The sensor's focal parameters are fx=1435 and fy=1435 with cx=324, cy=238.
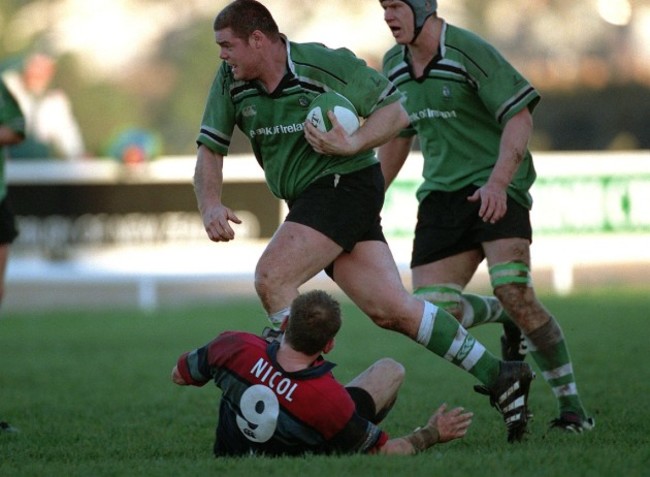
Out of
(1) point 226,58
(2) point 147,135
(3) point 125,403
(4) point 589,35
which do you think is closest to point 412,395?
(3) point 125,403

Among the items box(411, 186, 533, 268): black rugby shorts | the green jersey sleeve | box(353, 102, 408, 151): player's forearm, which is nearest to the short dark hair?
the green jersey sleeve

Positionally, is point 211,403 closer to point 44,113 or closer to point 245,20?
point 245,20

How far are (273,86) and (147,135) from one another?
604 inches

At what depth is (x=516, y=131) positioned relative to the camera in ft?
25.0

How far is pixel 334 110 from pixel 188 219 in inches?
512

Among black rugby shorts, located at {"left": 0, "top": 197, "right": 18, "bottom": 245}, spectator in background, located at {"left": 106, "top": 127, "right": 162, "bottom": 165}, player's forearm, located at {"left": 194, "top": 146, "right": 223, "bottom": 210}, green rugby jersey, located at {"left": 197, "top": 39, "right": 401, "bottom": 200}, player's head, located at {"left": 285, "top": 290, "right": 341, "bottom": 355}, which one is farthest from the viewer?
spectator in background, located at {"left": 106, "top": 127, "right": 162, "bottom": 165}

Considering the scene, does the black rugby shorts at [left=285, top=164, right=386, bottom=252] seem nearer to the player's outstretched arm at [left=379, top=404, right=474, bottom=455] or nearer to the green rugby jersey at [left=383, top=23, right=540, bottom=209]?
the green rugby jersey at [left=383, top=23, right=540, bottom=209]

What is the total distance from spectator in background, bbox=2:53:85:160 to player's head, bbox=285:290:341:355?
16.0 metres

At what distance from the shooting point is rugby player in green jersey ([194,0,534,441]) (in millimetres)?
6918

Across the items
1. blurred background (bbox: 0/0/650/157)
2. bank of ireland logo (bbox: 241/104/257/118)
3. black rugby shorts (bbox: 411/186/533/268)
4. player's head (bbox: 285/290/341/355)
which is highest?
blurred background (bbox: 0/0/650/157)

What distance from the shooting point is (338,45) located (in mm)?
24422

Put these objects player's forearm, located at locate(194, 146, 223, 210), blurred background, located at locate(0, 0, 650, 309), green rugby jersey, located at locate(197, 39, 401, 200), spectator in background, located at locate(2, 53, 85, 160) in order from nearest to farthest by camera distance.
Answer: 1. green rugby jersey, located at locate(197, 39, 401, 200)
2. player's forearm, located at locate(194, 146, 223, 210)
3. blurred background, located at locate(0, 0, 650, 309)
4. spectator in background, located at locate(2, 53, 85, 160)

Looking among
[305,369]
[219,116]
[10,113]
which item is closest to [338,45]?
[10,113]

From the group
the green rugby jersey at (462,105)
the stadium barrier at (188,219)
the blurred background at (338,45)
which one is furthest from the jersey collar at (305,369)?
the blurred background at (338,45)
